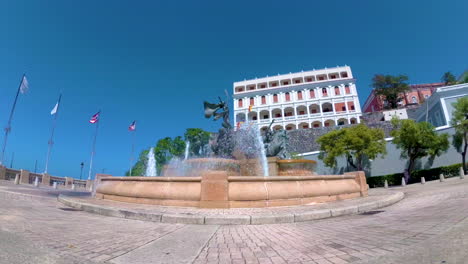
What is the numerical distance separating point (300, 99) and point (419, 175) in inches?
1312

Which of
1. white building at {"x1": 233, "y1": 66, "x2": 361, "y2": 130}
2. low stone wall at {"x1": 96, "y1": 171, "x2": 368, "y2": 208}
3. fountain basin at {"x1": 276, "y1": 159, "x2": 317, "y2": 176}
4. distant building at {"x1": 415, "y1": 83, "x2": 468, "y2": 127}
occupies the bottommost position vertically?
low stone wall at {"x1": 96, "y1": 171, "x2": 368, "y2": 208}

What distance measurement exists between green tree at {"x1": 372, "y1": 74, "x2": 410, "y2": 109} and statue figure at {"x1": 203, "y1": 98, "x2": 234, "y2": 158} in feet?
179

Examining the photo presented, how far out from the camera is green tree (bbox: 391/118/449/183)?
943 inches

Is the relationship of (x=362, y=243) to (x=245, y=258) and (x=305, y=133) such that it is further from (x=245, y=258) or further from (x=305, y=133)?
(x=305, y=133)

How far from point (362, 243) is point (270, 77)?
59.3 meters

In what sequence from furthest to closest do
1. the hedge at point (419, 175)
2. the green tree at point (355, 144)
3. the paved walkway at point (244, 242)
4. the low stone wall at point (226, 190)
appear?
the green tree at point (355, 144)
the hedge at point (419, 175)
the low stone wall at point (226, 190)
the paved walkway at point (244, 242)

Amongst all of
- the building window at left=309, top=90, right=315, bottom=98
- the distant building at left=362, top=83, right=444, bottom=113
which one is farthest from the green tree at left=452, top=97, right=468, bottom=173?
the distant building at left=362, top=83, right=444, bottom=113

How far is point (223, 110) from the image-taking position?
15.3 metres

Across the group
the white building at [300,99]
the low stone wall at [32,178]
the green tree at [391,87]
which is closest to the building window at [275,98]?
the white building at [300,99]

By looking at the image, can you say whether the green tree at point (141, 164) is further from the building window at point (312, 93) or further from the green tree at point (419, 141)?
the green tree at point (419, 141)

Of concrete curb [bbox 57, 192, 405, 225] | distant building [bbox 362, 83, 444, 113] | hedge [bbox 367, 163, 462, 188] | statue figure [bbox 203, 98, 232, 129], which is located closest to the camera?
concrete curb [bbox 57, 192, 405, 225]

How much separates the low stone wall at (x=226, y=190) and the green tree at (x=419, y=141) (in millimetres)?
21660

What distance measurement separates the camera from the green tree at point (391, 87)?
53.9 m

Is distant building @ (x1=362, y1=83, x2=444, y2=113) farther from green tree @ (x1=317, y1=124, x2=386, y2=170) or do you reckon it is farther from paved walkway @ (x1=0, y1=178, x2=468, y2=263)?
paved walkway @ (x1=0, y1=178, x2=468, y2=263)
